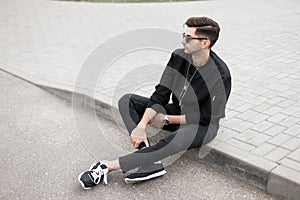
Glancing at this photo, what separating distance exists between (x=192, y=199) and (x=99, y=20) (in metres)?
7.65

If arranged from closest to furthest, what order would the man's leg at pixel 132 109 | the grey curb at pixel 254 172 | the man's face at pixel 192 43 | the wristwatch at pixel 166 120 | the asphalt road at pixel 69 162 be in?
1. the grey curb at pixel 254 172
2. the asphalt road at pixel 69 162
3. the man's face at pixel 192 43
4. the wristwatch at pixel 166 120
5. the man's leg at pixel 132 109

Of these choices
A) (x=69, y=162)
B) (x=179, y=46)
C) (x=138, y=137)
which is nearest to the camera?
(x=138, y=137)

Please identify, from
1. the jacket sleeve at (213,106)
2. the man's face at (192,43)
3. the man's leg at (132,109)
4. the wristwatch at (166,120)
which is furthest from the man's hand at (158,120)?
the man's face at (192,43)

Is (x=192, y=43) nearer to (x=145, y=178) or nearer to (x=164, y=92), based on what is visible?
(x=164, y=92)

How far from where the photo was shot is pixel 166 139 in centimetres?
302

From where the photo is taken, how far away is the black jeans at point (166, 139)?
297cm

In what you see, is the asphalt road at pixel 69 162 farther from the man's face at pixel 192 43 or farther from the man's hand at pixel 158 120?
the man's face at pixel 192 43

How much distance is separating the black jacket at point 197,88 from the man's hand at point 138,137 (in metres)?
0.26

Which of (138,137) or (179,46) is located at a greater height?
(138,137)

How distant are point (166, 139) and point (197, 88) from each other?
21.9 inches

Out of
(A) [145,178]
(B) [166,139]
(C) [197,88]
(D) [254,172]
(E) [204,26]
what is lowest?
(A) [145,178]

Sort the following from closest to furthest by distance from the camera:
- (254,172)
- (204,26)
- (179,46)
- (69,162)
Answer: (254,172), (204,26), (69,162), (179,46)

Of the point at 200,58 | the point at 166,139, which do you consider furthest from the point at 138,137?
the point at 200,58

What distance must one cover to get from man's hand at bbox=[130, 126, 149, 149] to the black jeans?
0.15m
